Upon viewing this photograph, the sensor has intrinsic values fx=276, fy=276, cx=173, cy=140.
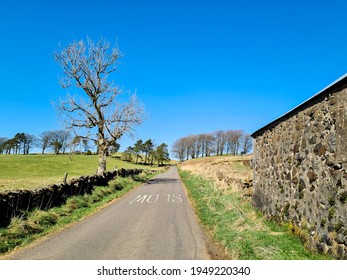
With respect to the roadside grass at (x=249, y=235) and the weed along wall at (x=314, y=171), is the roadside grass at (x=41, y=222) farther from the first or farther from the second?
the weed along wall at (x=314, y=171)

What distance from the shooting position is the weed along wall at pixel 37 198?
10152 mm

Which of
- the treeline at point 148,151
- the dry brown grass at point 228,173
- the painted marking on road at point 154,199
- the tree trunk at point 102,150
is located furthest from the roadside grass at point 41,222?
the treeline at point 148,151

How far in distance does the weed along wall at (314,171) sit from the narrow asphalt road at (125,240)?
292cm

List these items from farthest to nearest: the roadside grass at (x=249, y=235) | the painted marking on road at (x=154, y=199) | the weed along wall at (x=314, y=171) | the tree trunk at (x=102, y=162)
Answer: the tree trunk at (x=102, y=162) → the painted marking on road at (x=154, y=199) → the roadside grass at (x=249, y=235) → the weed along wall at (x=314, y=171)

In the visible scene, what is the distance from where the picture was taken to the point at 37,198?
12.3 m

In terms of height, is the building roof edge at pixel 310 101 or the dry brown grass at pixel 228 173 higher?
the building roof edge at pixel 310 101

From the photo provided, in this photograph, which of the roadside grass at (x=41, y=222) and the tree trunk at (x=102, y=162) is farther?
the tree trunk at (x=102, y=162)

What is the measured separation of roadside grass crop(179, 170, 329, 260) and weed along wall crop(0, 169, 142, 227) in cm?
727

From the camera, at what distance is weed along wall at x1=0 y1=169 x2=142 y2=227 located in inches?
400

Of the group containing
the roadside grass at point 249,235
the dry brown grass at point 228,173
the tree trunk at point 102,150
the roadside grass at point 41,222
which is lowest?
the roadside grass at point 41,222

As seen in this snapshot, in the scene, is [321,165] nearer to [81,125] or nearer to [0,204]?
[0,204]

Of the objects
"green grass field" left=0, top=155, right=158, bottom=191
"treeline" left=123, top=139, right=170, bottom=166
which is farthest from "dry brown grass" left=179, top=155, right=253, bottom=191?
"treeline" left=123, top=139, right=170, bottom=166

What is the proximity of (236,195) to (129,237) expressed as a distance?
7628 millimetres
